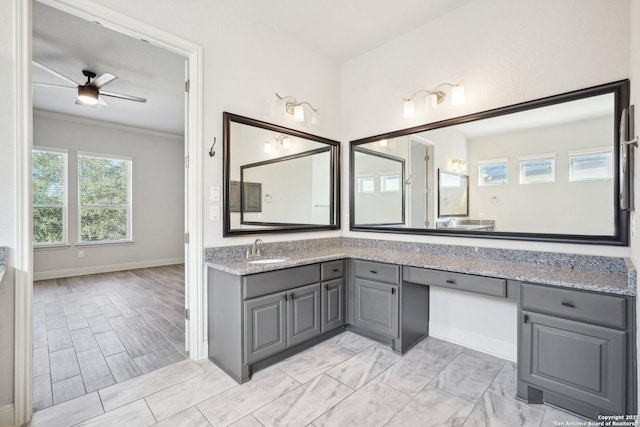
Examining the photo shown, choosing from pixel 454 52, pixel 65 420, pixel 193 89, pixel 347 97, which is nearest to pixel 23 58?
pixel 193 89

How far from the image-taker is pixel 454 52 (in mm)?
2689

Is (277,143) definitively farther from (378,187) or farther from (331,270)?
(331,270)

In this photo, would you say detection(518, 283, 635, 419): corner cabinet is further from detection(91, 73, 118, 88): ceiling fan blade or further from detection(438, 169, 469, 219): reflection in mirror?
detection(91, 73, 118, 88): ceiling fan blade

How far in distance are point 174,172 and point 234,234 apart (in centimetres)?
495

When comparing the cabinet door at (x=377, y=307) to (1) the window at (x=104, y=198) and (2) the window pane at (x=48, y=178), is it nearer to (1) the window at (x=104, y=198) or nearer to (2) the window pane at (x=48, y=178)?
(1) the window at (x=104, y=198)

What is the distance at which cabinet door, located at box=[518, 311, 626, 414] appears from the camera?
159cm

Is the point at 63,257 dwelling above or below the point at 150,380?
above

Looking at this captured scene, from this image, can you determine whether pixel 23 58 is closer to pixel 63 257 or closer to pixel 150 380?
pixel 150 380

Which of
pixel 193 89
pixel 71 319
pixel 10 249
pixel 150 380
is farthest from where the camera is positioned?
pixel 71 319

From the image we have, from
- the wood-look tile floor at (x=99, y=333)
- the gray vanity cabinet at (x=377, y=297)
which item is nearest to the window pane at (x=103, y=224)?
the wood-look tile floor at (x=99, y=333)

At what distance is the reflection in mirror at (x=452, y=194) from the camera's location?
2.65m

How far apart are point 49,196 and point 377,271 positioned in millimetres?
5859

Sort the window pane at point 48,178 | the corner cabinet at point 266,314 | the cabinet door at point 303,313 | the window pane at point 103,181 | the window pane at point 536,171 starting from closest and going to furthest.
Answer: the corner cabinet at point 266,314 < the window pane at point 536,171 < the cabinet door at point 303,313 < the window pane at point 48,178 < the window pane at point 103,181

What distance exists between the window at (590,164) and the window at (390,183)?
1.43 meters
